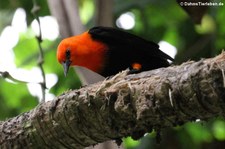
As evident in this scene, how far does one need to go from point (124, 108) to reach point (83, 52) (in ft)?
6.81

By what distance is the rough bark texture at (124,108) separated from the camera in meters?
1.90

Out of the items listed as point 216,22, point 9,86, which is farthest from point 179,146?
point 9,86

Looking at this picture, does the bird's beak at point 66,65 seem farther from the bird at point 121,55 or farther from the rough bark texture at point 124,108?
the rough bark texture at point 124,108

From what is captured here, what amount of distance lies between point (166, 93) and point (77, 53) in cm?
234

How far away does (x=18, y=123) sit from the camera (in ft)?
8.65

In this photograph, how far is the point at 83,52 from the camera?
13.7ft

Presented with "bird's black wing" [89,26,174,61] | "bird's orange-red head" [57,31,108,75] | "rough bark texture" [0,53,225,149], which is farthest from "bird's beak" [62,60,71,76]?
"rough bark texture" [0,53,225,149]

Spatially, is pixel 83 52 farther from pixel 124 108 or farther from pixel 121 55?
pixel 124 108

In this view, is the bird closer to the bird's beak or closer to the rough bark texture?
the bird's beak

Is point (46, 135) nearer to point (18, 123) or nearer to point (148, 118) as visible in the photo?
point (18, 123)

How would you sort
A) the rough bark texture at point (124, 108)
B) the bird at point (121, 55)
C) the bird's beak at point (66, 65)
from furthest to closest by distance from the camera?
the bird's beak at point (66, 65)
the bird at point (121, 55)
the rough bark texture at point (124, 108)

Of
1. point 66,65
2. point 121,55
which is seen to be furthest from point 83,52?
point 121,55

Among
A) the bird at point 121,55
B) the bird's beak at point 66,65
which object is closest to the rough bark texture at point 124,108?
the bird at point 121,55

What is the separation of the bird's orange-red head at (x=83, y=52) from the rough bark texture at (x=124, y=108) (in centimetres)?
142
